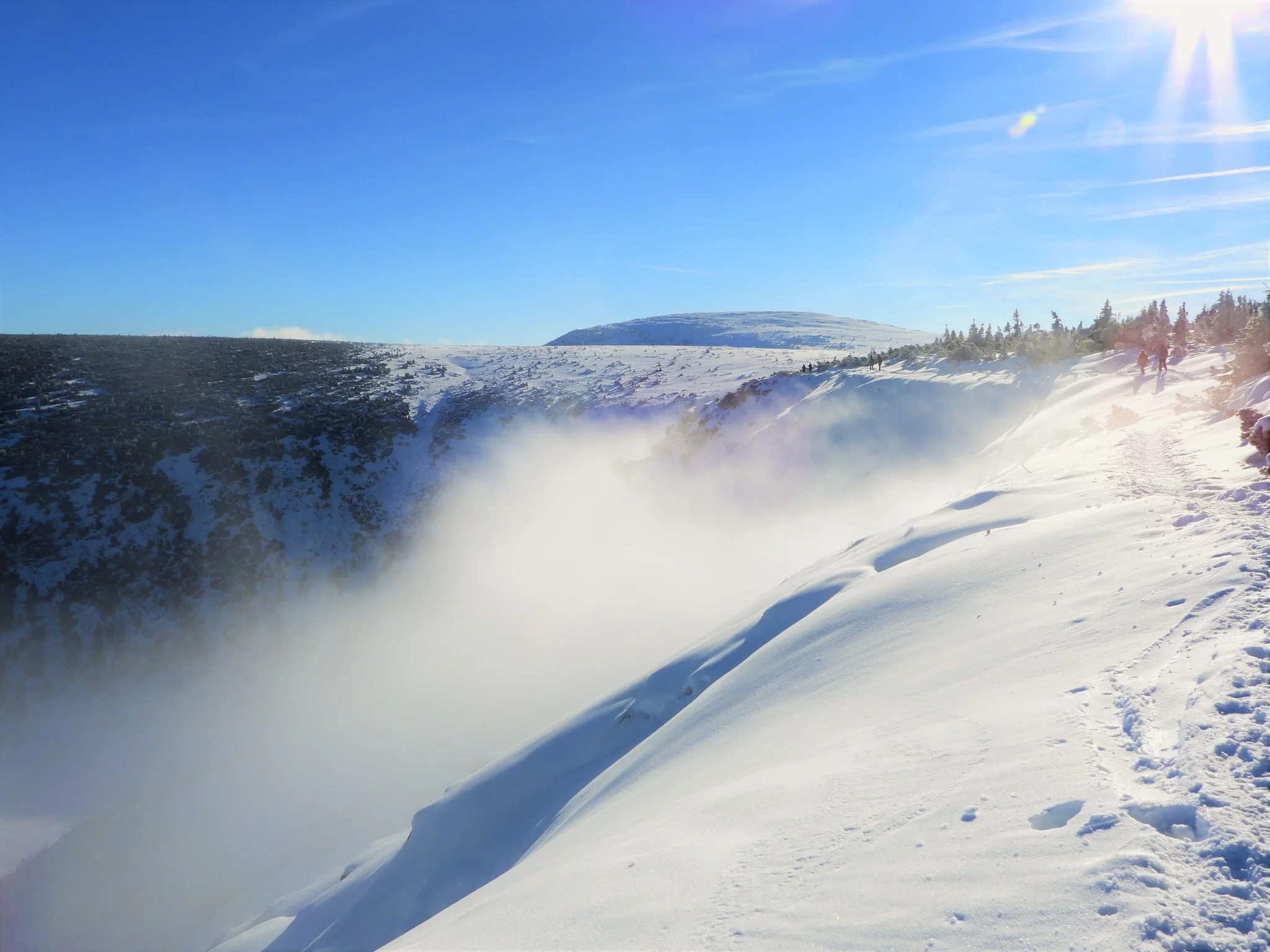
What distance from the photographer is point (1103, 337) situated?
2094 centimetres

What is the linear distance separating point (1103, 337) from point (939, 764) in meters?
22.6

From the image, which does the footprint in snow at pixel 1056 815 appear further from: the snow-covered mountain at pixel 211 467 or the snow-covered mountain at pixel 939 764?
the snow-covered mountain at pixel 211 467

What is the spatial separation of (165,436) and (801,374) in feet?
98.7

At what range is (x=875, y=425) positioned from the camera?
21.9 meters

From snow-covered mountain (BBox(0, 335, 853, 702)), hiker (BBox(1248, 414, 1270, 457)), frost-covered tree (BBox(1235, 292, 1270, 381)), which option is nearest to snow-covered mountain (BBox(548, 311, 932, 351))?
snow-covered mountain (BBox(0, 335, 853, 702))

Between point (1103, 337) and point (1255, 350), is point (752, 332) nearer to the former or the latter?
point (1103, 337)

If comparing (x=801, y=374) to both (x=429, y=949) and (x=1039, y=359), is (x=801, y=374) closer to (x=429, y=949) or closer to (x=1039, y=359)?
(x=1039, y=359)

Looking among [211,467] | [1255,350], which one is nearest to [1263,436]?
[1255,350]

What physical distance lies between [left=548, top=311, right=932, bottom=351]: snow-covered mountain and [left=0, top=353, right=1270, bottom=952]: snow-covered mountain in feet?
182

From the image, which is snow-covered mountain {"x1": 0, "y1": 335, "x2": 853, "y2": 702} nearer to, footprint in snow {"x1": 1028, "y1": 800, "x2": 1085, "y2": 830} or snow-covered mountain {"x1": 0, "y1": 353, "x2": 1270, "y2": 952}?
→ snow-covered mountain {"x1": 0, "y1": 353, "x2": 1270, "y2": 952}

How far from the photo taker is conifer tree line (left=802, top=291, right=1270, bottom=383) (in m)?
17.6

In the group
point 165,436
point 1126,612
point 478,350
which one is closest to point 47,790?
point 165,436

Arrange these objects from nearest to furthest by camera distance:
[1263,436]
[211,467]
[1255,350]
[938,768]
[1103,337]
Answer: [938,768], [1263,436], [1255,350], [1103,337], [211,467]

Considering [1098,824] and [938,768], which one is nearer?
[1098,824]
